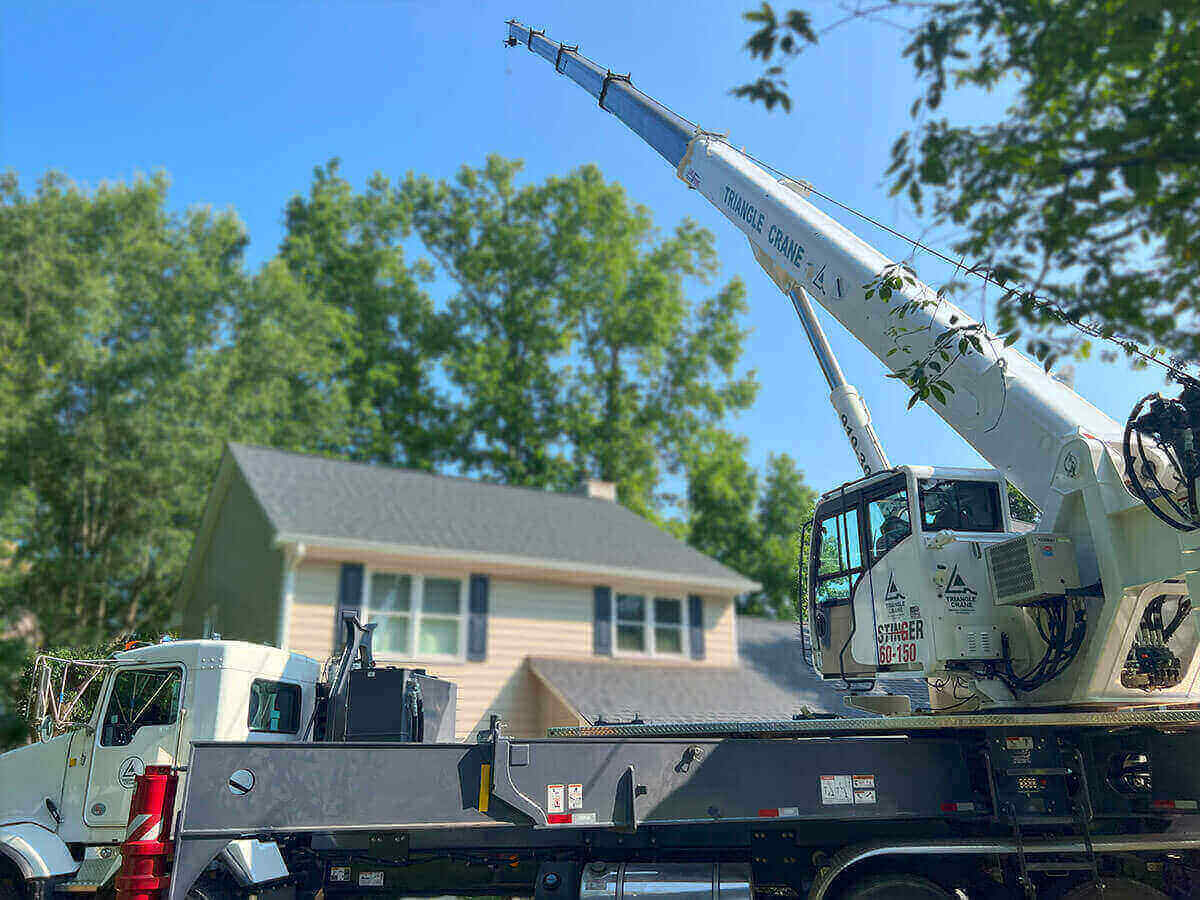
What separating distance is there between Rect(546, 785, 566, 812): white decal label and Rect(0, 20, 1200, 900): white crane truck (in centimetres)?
2

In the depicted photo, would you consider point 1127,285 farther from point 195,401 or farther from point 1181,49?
point 195,401

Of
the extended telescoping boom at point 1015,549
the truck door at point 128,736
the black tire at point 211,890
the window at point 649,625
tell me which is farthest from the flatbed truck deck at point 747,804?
the window at point 649,625

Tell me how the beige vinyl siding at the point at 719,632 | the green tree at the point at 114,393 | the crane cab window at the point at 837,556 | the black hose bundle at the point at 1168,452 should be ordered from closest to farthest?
the black hose bundle at the point at 1168,452, the crane cab window at the point at 837,556, the beige vinyl siding at the point at 719,632, the green tree at the point at 114,393

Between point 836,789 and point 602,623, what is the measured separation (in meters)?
11.7

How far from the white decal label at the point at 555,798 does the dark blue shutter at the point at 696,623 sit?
1304cm

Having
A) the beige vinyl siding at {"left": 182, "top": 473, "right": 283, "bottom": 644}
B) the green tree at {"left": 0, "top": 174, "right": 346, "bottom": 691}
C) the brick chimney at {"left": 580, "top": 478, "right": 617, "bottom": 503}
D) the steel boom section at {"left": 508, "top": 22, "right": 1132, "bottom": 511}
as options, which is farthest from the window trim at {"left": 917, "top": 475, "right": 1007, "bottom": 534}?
the green tree at {"left": 0, "top": 174, "right": 346, "bottom": 691}

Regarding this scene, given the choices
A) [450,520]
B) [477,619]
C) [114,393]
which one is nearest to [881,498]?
[477,619]

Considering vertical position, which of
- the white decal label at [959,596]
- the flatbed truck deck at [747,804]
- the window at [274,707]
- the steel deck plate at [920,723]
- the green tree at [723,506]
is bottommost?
the flatbed truck deck at [747,804]

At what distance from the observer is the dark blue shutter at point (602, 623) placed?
1858 centimetres

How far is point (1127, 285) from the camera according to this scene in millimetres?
3781

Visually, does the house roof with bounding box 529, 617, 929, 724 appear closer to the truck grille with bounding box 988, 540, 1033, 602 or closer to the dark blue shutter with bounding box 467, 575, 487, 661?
the dark blue shutter with bounding box 467, 575, 487, 661

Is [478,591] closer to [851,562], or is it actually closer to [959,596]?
[851,562]

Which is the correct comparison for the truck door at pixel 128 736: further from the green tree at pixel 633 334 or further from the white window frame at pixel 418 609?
the green tree at pixel 633 334

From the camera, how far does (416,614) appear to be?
1703 centimetres
